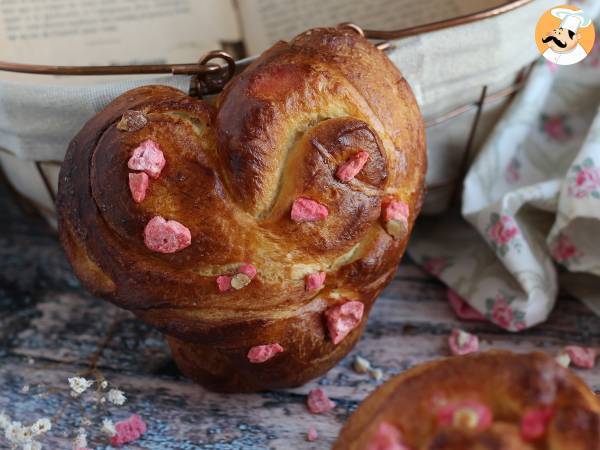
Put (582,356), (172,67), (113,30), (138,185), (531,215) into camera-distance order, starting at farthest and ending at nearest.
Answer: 1. (113,30)
2. (531,215)
3. (582,356)
4. (172,67)
5. (138,185)

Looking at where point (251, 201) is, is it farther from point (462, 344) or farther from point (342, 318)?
point (462, 344)

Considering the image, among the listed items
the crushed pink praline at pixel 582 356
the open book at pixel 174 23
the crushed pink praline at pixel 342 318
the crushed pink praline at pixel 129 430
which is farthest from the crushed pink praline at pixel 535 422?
the open book at pixel 174 23

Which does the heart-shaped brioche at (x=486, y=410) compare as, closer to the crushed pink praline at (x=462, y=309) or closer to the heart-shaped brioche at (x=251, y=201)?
the heart-shaped brioche at (x=251, y=201)

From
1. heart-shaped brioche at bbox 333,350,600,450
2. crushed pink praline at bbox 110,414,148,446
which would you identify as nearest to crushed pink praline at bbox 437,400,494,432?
heart-shaped brioche at bbox 333,350,600,450

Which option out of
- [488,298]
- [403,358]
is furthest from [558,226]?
[403,358]

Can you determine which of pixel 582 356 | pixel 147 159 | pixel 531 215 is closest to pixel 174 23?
pixel 147 159

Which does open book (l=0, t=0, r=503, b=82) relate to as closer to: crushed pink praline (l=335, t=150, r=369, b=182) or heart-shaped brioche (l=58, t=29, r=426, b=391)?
heart-shaped brioche (l=58, t=29, r=426, b=391)
